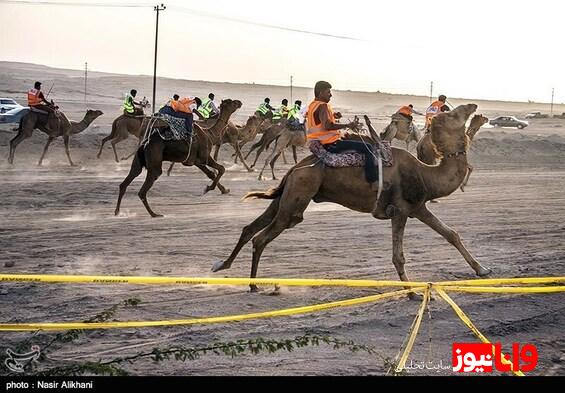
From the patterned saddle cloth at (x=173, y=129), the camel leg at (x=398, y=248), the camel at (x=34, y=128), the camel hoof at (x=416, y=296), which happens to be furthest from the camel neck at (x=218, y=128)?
the camel hoof at (x=416, y=296)

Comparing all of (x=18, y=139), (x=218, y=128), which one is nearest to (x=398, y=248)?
(x=218, y=128)

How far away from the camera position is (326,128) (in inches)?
406

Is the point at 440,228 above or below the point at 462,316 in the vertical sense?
above

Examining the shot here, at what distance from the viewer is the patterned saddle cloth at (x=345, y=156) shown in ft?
33.8

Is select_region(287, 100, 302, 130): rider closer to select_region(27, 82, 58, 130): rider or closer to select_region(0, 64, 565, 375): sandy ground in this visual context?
select_region(0, 64, 565, 375): sandy ground

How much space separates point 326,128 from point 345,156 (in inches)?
15.9

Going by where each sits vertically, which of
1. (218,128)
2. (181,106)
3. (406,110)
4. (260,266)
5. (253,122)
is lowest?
(260,266)

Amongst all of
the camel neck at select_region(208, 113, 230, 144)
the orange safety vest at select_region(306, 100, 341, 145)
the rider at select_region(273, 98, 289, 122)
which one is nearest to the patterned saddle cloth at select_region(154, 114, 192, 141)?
the camel neck at select_region(208, 113, 230, 144)

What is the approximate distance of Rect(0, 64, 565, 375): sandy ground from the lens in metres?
7.75

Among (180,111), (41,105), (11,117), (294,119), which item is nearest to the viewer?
(180,111)

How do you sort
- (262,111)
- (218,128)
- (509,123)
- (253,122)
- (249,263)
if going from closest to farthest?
(249,263) → (218,128) → (253,122) → (262,111) → (509,123)

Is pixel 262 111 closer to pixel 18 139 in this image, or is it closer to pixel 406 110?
pixel 406 110

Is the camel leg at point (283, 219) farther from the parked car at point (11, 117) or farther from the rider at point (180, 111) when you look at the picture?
the parked car at point (11, 117)
